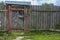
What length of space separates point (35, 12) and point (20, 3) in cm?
142

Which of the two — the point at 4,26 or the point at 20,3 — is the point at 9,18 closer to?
the point at 4,26

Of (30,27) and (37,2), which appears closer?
→ (30,27)

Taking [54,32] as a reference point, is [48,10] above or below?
above

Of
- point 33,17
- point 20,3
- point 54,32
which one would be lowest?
point 54,32

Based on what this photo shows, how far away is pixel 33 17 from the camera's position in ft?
39.2

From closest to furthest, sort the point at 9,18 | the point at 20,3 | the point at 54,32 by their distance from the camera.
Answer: the point at 9,18, the point at 54,32, the point at 20,3

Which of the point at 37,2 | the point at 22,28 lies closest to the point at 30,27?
the point at 22,28

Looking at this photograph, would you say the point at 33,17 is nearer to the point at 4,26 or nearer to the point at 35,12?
the point at 35,12

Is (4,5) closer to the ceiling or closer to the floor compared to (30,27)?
closer to the ceiling

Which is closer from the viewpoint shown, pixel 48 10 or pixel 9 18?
pixel 9 18

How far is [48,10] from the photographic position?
39.0 feet

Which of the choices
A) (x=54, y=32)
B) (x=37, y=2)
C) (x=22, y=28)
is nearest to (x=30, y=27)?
(x=22, y=28)

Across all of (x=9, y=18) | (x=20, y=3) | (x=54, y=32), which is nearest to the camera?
(x=9, y=18)

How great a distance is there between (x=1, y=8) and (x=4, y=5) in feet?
0.84
